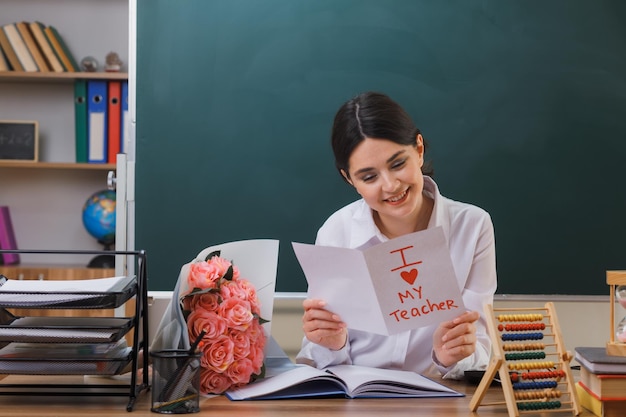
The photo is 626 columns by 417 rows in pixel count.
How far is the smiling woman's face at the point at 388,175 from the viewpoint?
6.61ft

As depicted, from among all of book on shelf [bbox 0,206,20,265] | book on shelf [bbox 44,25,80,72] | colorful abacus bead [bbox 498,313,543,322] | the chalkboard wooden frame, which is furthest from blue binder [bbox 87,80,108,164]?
colorful abacus bead [bbox 498,313,543,322]

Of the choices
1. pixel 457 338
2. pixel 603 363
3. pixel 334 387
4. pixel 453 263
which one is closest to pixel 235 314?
pixel 334 387

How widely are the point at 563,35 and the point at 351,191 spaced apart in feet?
3.26

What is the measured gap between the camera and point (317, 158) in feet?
9.75

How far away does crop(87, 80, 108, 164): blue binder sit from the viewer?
3.75 metres

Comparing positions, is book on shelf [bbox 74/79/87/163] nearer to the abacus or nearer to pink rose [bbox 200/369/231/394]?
pink rose [bbox 200/369/231/394]

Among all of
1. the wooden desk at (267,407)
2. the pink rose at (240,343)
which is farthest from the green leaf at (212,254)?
the wooden desk at (267,407)

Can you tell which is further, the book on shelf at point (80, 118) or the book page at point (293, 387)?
the book on shelf at point (80, 118)

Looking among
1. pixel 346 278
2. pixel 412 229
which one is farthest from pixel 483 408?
pixel 412 229

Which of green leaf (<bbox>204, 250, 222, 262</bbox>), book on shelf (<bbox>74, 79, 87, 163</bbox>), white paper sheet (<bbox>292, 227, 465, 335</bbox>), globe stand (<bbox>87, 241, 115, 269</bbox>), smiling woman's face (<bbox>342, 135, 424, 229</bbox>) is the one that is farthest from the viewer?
book on shelf (<bbox>74, 79, 87, 163</bbox>)

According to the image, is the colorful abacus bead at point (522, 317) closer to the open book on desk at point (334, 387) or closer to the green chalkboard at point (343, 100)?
the open book on desk at point (334, 387)

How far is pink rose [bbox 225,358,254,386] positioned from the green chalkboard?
1445 millimetres

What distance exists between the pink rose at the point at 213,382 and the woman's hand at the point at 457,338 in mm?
479

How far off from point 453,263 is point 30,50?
2.55 metres
